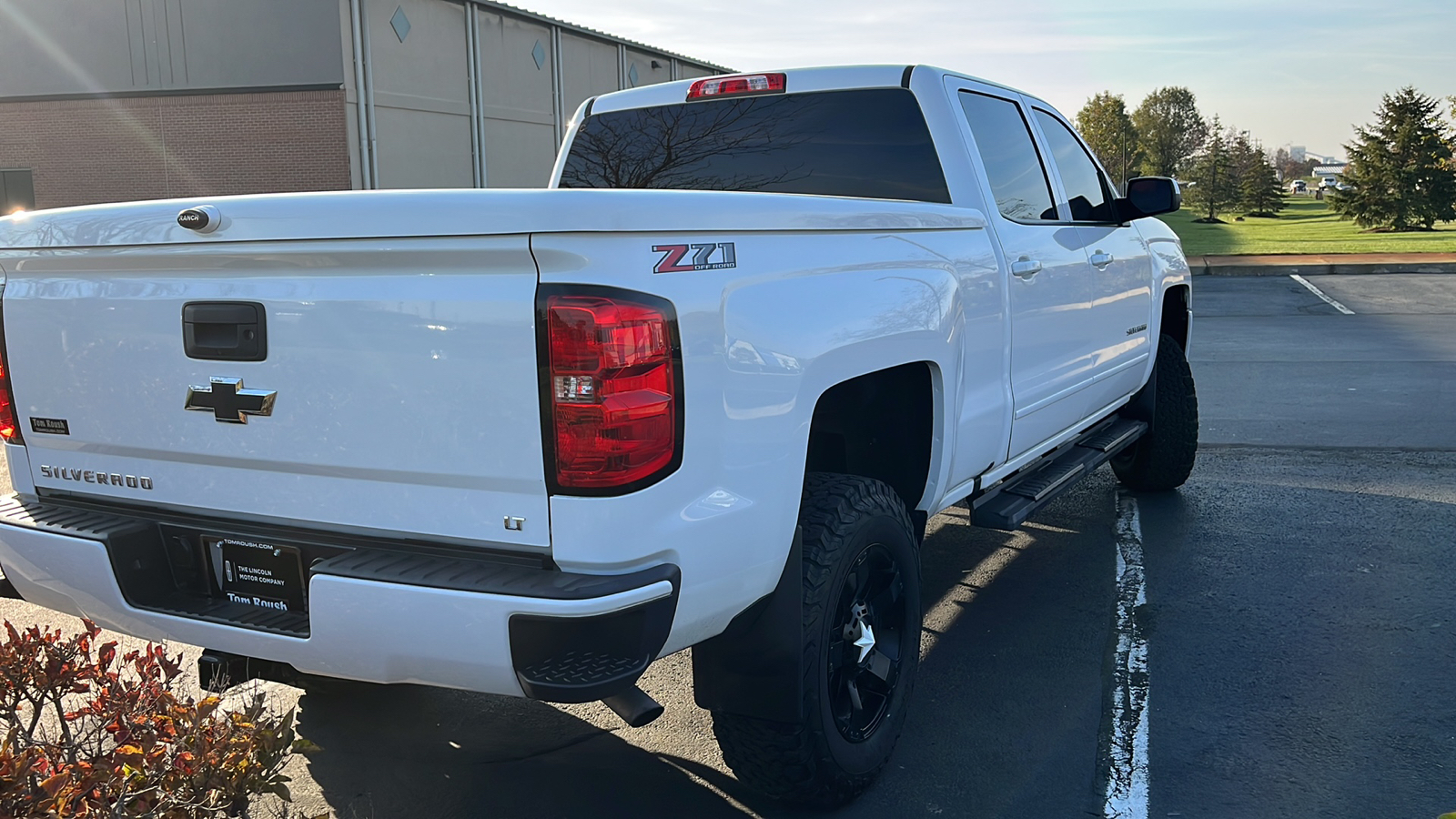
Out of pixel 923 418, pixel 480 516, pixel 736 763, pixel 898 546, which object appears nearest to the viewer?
pixel 480 516

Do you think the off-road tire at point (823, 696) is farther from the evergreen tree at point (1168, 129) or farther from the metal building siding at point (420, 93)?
the evergreen tree at point (1168, 129)

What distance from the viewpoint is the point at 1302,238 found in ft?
102

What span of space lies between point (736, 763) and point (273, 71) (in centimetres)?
3003

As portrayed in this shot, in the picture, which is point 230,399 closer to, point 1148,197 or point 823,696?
point 823,696

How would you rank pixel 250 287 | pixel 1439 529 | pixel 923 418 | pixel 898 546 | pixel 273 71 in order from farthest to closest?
pixel 273 71 < pixel 1439 529 < pixel 923 418 < pixel 898 546 < pixel 250 287

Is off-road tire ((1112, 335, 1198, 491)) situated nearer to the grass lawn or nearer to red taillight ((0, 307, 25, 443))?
red taillight ((0, 307, 25, 443))

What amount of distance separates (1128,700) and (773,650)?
1624 mm

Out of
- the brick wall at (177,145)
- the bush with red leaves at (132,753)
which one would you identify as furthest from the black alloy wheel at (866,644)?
the brick wall at (177,145)

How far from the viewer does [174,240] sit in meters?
2.75

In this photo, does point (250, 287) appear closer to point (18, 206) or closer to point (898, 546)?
point (898, 546)

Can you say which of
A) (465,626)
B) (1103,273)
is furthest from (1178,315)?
(465,626)

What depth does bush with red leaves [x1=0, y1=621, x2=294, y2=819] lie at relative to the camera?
7.52ft

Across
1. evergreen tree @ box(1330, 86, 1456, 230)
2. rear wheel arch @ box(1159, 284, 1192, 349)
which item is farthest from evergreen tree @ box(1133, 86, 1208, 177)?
rear wheel arch @ box(1159, 284, 1192, 349)

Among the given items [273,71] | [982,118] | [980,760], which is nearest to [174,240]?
[980,760]
